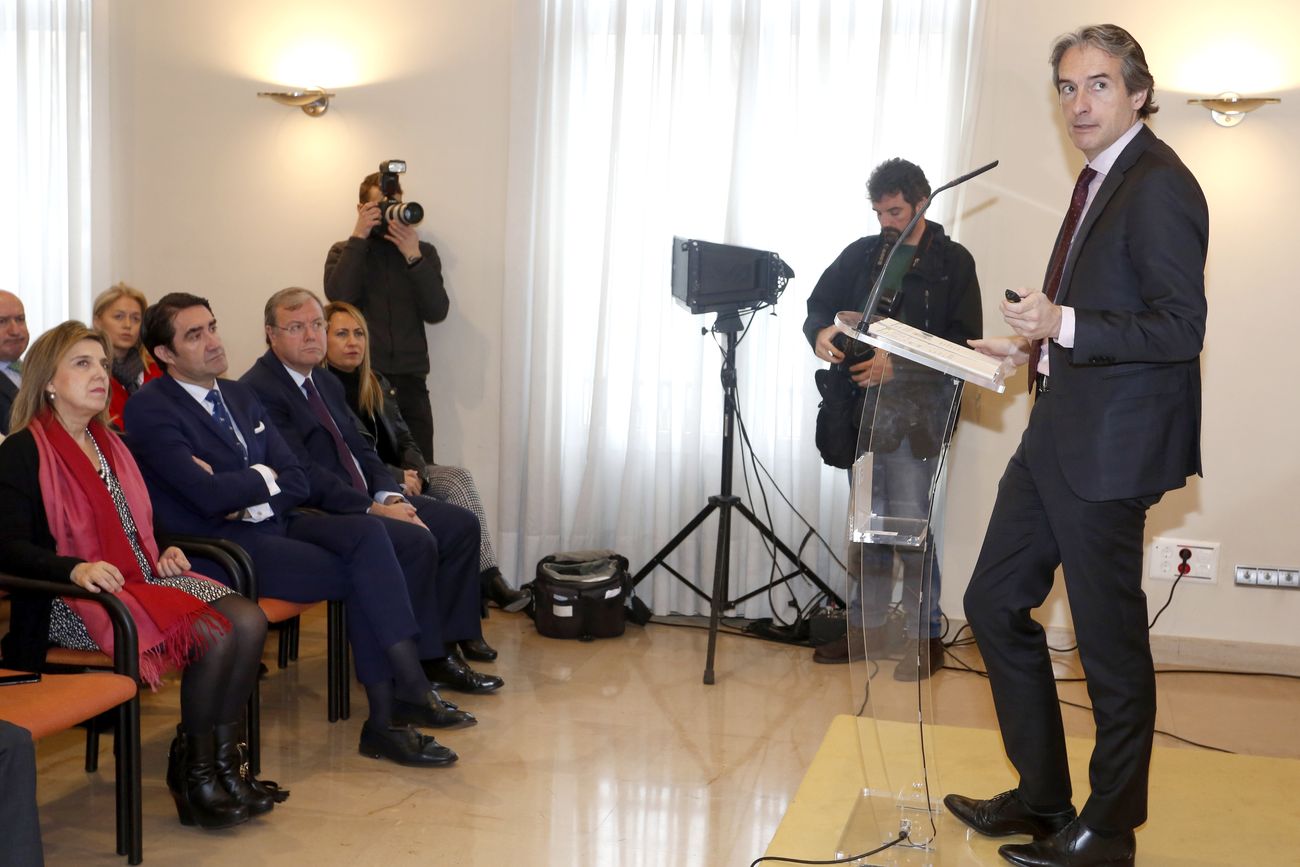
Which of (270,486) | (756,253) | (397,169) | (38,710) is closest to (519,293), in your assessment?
(397,169)

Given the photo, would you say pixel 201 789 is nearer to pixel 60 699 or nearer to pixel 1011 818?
pixel 60 699

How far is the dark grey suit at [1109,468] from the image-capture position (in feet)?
7.57

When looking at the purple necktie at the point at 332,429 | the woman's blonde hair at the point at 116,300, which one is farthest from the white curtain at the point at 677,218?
the woman's blonde hair at the point at 116,300

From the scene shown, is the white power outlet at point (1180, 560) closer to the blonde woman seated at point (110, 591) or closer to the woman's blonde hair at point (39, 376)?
the blonde woman seated at point (110, 591)

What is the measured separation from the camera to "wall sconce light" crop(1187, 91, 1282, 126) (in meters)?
4.38

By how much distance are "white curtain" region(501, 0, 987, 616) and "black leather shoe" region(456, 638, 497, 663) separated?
33.3 inches

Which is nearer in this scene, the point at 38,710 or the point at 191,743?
the point at 38,710

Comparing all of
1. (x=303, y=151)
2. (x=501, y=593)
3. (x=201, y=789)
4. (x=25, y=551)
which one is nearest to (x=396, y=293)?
(x=303, y=151)

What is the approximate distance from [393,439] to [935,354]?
284 cm

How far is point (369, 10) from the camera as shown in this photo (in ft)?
17.2

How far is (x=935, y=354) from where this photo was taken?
7.25 ft

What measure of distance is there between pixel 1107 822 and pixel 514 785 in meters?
1.49

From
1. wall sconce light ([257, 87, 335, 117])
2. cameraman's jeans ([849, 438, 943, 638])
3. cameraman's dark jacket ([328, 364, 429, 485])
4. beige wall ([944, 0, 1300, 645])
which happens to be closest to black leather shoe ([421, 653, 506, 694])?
cameraman's dark jacket ([328, 364, 429, 485])

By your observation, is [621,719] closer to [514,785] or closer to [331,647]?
[514,785]
